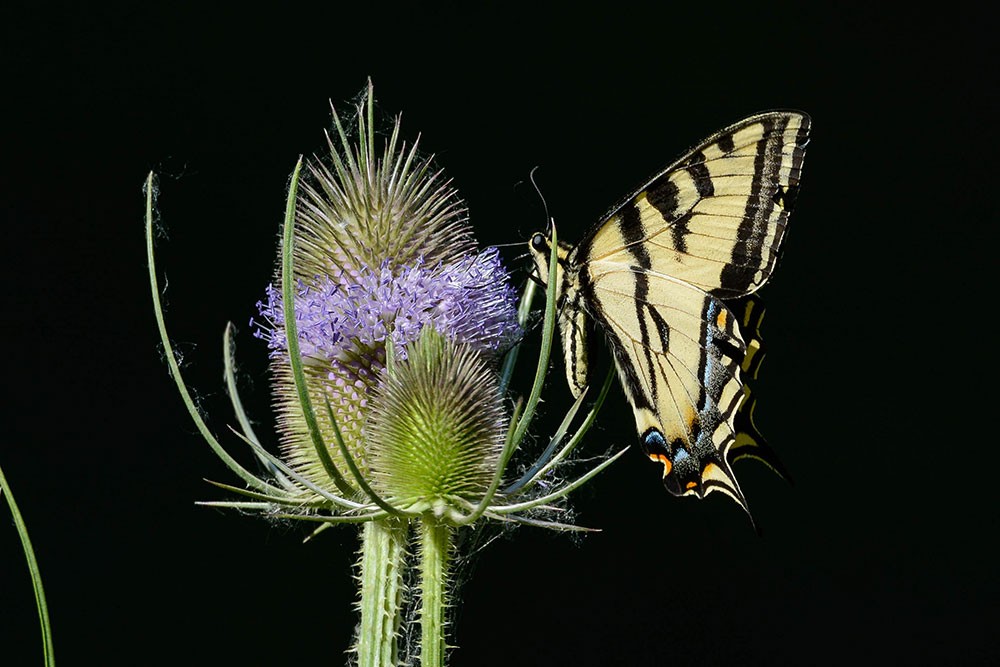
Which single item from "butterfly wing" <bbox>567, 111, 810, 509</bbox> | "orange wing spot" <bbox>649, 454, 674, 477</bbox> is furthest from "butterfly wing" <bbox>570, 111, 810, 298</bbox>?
"orange wing spot" <bbox>649, 454, 674, 477</bbox>

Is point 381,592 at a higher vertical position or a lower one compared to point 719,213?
lower

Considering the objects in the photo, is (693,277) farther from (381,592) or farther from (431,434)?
(381,592)

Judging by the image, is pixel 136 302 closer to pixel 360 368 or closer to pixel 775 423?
pixel 360 368

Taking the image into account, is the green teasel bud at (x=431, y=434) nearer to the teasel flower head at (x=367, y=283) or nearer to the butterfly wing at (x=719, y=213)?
the teasel flower head at (x=367, y=283)

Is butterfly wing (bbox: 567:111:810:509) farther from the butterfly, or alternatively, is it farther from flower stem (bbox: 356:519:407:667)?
flower stem (bbox: 356:519:407:667)

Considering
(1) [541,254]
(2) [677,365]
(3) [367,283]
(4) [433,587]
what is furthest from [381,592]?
Result: (2) [677,365]

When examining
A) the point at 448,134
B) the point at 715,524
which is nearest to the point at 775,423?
the point at 715,524
